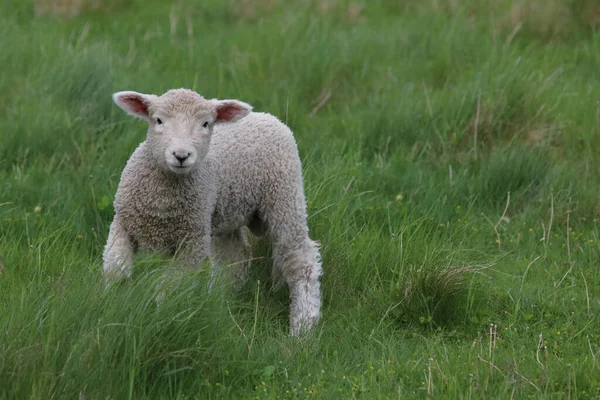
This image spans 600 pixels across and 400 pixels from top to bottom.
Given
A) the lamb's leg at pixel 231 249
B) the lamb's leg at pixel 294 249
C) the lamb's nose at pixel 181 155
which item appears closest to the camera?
the lamb's nose at pixel 181 155

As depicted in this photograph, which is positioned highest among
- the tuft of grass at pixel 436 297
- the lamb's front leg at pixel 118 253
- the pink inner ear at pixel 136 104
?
the pink inner ear at pixel 136 104

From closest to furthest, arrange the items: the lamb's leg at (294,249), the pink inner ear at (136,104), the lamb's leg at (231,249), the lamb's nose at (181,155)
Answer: the lamb's nose at (181,155), the pink inner ear at (136,104), the lamb's leg at (294,249), the lamb's leg at (231,249)

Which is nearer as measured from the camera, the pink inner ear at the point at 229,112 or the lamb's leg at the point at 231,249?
the pink inner ear at the point at 229,112

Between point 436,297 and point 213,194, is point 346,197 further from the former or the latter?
point 213,194

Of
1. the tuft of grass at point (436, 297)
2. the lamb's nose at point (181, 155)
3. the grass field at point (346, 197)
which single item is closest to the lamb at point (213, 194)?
the lamb's nose at point (181, 155)

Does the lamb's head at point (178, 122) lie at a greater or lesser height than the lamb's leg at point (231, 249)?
greater

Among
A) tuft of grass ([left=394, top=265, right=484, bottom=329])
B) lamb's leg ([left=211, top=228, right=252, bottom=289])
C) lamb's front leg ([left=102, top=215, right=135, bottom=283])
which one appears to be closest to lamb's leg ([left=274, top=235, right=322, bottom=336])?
lamb's leg ([left=211, top=228, right=252, bottom=289])

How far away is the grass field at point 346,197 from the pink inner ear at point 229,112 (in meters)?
0.82

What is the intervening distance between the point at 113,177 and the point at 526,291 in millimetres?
2644

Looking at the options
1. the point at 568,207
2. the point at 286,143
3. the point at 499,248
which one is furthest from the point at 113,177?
the point at 568,207

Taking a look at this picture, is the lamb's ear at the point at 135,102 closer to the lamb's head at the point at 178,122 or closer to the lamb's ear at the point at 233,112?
the lamb's head at the point at 178,122

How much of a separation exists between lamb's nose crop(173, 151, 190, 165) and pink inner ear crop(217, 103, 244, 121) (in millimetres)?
448

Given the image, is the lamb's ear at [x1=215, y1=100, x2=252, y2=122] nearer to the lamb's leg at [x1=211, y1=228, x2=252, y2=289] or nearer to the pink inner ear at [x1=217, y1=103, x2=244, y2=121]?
the pink inner ear at [x1=217, y1=103, x2=244, y2=121]

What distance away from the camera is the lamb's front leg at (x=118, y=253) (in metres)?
4.77
